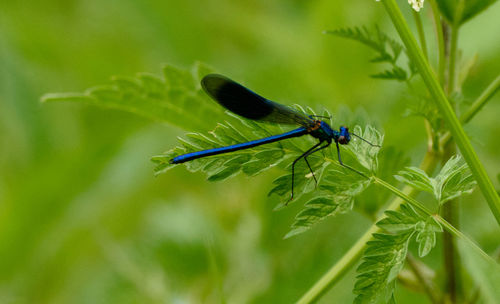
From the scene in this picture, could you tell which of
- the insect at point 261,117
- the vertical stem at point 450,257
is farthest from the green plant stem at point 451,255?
the insect at point 261,117

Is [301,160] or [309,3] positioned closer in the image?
[301,160]

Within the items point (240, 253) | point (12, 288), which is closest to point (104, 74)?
point (12, 288)

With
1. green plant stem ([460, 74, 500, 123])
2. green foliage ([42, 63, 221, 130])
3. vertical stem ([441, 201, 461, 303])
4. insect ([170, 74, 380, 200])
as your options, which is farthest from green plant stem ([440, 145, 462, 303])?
green foliage ([42, 63, 221, 130])

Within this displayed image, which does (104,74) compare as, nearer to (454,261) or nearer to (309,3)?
(309,3)

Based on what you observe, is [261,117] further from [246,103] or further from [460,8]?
[460,8]

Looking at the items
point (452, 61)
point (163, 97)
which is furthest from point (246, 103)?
point (452, 61)
